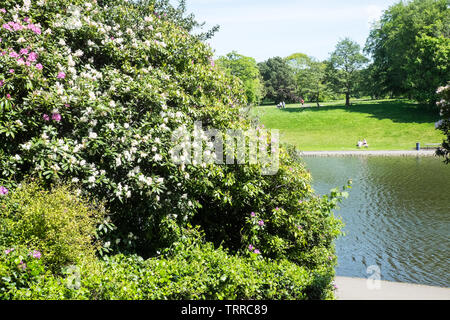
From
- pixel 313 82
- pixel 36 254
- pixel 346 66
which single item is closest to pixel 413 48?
pixel 346 66

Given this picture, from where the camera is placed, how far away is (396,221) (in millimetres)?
14055

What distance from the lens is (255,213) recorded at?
7.60 m

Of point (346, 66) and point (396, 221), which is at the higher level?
point (346, 66)

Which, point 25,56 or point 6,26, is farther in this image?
point 6,26

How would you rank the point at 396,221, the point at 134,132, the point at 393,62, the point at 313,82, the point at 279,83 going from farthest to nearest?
1. the point at 279,83
2. the point at 313,82
3. the point at 393,62
4. the point at 396,221
5. the point at 134,132

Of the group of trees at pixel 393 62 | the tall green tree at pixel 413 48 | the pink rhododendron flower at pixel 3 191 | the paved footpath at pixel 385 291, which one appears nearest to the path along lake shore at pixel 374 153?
the group of trees at pixel 393 62

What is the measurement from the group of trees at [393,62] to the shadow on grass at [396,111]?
6.28ft

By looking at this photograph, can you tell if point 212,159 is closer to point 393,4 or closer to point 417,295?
point 417,295

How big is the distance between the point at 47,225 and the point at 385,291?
23.3 feet

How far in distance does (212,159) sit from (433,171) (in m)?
22.0

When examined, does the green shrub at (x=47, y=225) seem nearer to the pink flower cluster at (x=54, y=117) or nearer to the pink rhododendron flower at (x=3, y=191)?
the pink rhododendron flower at (x=3, y=191)

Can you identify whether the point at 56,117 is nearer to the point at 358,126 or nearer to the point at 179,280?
the point at 179,280

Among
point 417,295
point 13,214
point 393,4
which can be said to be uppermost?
point 393,4
